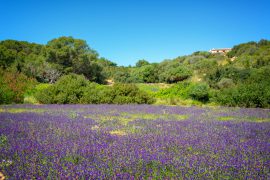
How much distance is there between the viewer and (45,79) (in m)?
42.3

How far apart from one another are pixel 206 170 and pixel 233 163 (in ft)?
2.36

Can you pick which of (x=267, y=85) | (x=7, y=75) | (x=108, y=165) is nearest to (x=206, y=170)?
(x=108, y=165)

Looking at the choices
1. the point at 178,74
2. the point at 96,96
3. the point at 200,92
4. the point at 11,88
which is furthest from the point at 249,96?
the point at 178,74

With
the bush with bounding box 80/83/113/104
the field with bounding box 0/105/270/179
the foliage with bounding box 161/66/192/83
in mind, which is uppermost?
the foliage with bounding box 161/66/192/83

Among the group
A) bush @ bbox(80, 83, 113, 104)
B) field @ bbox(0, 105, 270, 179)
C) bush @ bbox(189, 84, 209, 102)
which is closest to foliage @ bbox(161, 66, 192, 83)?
bush @ bbox(189, 84, 209, 102)

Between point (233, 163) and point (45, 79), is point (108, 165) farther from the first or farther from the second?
point (45, 79)

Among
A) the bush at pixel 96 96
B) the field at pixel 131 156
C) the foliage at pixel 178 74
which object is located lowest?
the field at pixel 131 156

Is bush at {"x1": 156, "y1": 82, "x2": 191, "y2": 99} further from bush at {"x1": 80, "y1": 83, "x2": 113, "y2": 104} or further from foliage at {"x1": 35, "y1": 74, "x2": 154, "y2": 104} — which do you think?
bush at {"x1": 80, "y1": 83, "x2": 113, "y2": 104}

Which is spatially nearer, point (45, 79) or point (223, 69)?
point (223, 69)

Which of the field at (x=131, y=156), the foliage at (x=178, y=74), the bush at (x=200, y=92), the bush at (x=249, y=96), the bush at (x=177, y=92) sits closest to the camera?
the field at (x=131, y=156)

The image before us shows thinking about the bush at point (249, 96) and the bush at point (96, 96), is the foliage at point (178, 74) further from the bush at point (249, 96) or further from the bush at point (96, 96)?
the bush at point (96, 96)

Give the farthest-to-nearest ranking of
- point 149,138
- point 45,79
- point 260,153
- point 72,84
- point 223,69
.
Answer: point 45,79
point 223,69
point 72,84
point 149,138
point 260,153

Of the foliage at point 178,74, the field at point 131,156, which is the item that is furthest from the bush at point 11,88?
the foliage at point 178,74

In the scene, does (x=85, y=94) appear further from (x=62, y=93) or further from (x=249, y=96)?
(x=249, y=96)
